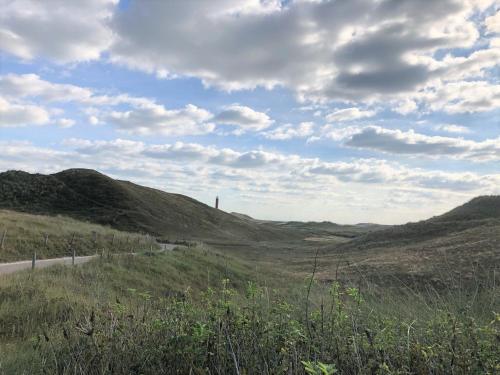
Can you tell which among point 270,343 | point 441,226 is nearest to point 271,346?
point 270,343

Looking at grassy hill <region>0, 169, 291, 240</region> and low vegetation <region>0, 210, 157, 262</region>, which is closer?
low vegetation <region>0, 210, 157, 262</region>

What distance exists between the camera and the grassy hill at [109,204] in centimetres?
7862

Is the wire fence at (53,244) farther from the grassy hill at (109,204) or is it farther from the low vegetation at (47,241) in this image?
the grassy hill at (109,204)

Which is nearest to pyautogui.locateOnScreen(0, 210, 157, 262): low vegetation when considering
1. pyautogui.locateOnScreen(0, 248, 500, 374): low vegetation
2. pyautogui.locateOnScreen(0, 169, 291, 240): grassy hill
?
pyautogui.locateOnScreen(0, 248, 500, 374): low vegetation

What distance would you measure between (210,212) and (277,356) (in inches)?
4405

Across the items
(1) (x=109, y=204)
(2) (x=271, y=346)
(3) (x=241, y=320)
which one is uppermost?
(1) (x=109, y=204)

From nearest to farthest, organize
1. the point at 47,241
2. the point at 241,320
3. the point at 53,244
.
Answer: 1. the point at 241,320
2. the point at 47,241
3. the point at 53,244

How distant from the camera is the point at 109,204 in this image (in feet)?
283

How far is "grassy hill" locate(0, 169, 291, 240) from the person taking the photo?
78.6 meters

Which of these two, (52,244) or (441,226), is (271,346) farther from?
(441,226)

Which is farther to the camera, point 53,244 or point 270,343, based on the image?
point 53,244

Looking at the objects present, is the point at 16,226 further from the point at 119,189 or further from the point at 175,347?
the point at 119,189

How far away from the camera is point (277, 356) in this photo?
3.68 metres

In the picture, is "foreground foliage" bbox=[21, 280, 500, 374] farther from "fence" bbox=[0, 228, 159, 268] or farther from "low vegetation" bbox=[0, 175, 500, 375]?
"fence" bbox=[0, 228, 159, 268]
